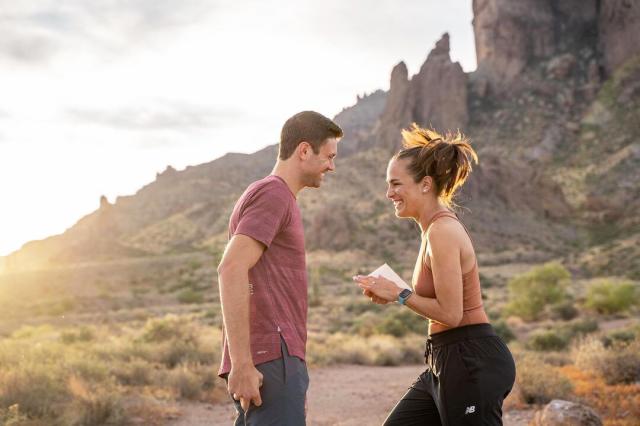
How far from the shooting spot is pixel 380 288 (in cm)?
310

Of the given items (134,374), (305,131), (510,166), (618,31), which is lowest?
(134,374)

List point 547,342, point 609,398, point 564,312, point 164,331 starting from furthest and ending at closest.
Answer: point 564,312 → point 547,342 → point 164,331 → point 609,398

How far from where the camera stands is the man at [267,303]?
2584 millimetres

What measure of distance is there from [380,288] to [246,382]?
0.87m

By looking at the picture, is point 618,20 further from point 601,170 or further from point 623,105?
point 601,170

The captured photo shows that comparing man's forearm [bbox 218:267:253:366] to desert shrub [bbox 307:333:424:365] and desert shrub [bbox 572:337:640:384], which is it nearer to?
desert shrub [bbox 572:337:640:384]

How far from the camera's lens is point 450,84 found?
293 ft

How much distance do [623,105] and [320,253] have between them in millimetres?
48962

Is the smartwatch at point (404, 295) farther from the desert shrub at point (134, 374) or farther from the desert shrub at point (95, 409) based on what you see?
the desert shrub at point (134, 374)

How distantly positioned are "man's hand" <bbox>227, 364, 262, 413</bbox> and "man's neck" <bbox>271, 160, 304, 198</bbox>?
840 millimetres

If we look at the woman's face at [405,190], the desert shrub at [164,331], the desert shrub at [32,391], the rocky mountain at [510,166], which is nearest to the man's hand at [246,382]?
the woman's face at [405,190]

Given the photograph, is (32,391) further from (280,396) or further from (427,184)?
(427,184)

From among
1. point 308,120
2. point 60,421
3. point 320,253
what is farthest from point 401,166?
point 320,253

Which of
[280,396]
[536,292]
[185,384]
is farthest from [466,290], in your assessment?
[536,292]
